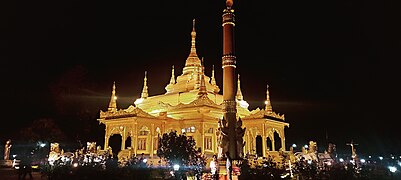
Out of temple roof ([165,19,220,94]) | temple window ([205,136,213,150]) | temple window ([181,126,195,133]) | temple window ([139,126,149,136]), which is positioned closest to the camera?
temple window ([205,136,213,150])

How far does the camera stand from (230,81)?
78.2 ft

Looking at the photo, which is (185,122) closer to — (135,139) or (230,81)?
(135,139)

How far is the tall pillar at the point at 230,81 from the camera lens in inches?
901

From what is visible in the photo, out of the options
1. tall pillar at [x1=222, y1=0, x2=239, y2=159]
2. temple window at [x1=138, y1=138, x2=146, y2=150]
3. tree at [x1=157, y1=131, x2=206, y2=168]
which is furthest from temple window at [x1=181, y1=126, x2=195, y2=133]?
tall pillar at [x1=222, y1=0, x2=239, y2=159]

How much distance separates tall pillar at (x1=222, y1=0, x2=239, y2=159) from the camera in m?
22.9

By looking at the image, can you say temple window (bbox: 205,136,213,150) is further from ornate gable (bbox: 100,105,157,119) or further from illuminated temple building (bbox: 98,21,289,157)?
ornate gable (bbox: 100,105,157,119)

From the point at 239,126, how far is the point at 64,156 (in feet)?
52.8

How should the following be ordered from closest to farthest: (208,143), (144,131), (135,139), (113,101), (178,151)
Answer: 1. (178,151)
2. (135,139)
3. (208,143)
4. (144,131)
5. (113,101)

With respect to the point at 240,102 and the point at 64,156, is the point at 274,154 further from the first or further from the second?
the point at 64,156

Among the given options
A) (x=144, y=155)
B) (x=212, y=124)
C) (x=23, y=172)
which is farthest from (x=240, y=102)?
(x=23, y=172)

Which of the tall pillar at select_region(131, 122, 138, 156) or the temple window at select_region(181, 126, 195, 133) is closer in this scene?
the tall pillar at select_region(131, 122, 138, 156)

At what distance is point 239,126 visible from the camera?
76.8 ft

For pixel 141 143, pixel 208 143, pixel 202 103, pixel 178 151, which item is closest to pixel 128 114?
pixel 141 143

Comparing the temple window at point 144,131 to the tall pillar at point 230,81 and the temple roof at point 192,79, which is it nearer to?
the temple roof at point 192,79
